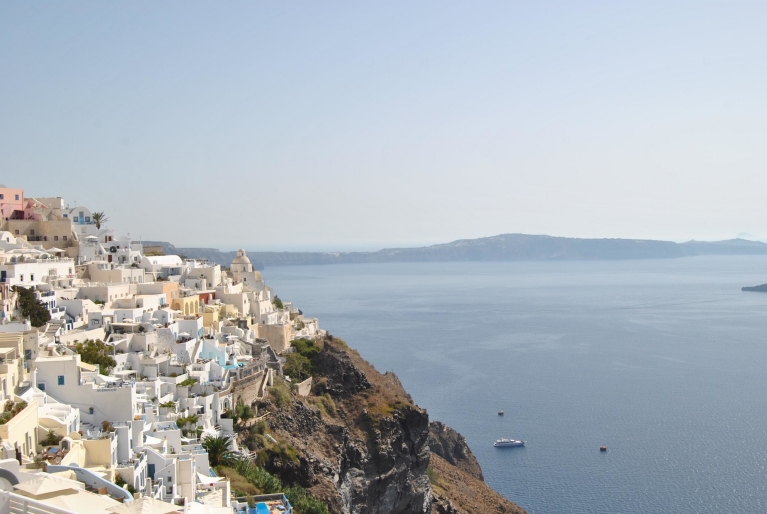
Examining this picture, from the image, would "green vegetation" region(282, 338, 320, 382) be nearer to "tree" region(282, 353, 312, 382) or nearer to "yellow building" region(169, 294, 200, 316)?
"tree" region(282, 353, 312, 382)

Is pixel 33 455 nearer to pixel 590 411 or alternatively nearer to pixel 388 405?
pixel 388 405

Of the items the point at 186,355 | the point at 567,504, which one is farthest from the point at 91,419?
the point at 567,504

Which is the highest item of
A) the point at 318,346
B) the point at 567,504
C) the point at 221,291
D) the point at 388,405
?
the point at 221,291

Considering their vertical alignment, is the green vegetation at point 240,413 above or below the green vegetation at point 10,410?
below

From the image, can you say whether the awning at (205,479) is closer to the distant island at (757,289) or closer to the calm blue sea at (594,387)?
the calm blue sea at (594,387)

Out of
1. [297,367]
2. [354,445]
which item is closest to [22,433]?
[354,445]

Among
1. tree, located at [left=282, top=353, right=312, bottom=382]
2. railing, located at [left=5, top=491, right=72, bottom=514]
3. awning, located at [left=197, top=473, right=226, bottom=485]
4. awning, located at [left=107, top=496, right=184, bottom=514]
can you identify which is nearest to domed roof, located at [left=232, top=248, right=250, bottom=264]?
tree, located at [left=282, top=353, right=312, bottom=382]

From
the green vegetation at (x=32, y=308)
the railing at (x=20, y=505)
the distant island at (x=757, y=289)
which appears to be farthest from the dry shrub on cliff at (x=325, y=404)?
the distant island at (x=757, y=289)
